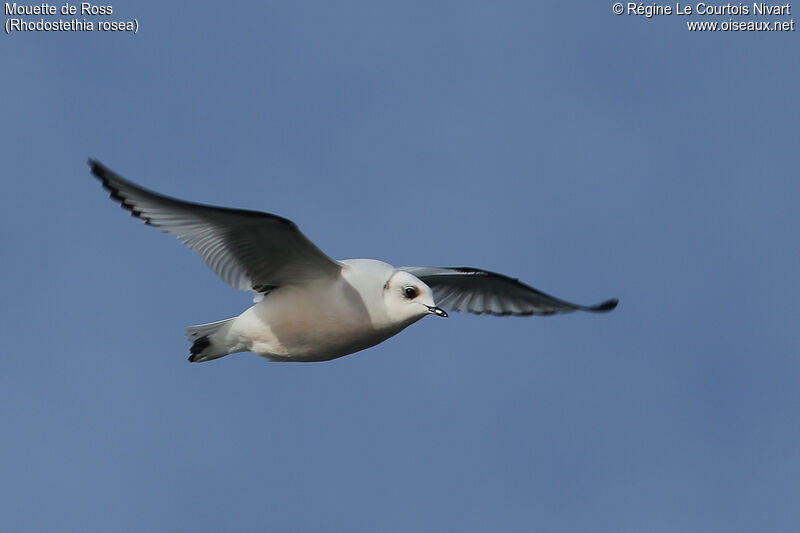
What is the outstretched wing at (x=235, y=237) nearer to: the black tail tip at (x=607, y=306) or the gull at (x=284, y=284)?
the gull at (x=284, y=284)

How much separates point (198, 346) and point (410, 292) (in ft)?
7.73

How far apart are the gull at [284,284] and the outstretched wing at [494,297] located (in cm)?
253

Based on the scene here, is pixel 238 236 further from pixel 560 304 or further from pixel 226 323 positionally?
pixel 560 304

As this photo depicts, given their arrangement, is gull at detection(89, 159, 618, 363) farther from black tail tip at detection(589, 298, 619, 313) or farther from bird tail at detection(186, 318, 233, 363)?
black tail tip at detection(589, 298, 619, 313)

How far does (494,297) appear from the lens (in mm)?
14852

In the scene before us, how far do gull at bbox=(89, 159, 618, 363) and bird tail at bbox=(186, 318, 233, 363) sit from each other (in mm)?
14

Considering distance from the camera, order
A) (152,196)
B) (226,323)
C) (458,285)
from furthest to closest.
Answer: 1. (458,285)
2. (226,323)
3. (152,196)

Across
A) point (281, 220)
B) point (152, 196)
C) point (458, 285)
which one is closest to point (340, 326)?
point (281, 220)

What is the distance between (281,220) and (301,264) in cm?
66

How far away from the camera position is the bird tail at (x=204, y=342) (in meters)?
12.5

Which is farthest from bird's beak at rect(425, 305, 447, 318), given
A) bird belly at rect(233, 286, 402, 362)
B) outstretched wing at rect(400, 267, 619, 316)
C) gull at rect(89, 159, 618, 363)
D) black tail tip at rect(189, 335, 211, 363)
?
outstretched wing at rect(400, 267, 619, 316)

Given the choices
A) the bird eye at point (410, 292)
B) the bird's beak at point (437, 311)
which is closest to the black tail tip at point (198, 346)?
the bird eye at point (410, 292)

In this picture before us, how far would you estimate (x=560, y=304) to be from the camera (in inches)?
585

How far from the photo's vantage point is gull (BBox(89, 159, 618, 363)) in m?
11.4
